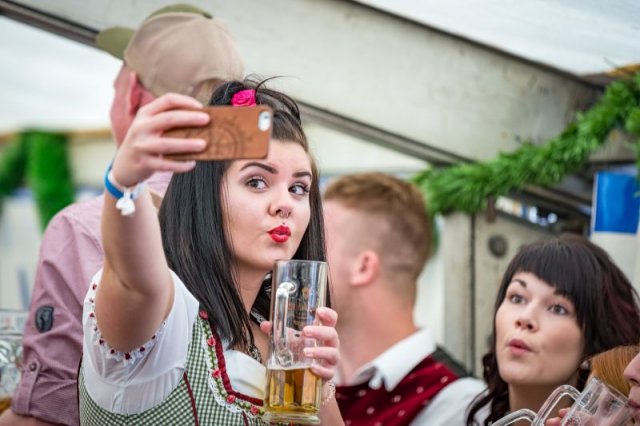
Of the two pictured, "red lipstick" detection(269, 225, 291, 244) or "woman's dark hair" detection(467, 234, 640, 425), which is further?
"woman's dark hair" detection(467, 234, 640, 425)

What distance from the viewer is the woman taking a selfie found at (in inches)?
61.5

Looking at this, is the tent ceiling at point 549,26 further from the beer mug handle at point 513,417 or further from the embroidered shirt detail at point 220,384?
the embroidered shirt detail at point 220,384

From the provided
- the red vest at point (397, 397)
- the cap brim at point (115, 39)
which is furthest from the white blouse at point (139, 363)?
the red vest at point (397, 397)

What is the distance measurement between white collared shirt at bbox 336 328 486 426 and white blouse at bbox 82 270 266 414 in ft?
4.73

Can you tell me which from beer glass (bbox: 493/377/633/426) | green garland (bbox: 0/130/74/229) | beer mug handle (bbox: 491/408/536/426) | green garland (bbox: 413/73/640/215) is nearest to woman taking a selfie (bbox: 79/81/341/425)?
beer mug handle (bbox: 491/408/536/426)

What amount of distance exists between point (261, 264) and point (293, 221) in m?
0.09

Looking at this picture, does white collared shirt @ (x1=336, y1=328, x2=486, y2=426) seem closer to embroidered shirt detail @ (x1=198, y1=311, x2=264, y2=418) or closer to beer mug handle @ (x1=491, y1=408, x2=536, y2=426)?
beer mug handle @ (x1=491, y1=408, x2=536, y2=426)

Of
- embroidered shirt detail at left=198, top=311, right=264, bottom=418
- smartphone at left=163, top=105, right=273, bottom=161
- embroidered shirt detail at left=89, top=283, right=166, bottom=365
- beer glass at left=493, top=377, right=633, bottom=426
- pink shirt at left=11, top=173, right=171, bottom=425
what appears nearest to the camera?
smartphone at left=163, top=105, right=273, bottom=161

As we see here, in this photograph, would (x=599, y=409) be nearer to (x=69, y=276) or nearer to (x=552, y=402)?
(x=552, y=402)

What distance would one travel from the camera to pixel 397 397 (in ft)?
11.2

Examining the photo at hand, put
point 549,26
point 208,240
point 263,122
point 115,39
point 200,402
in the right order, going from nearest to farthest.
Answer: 1. point 263,122
2. point 200,402
3. point 208,240
4. point 549,26
5. point 115,39

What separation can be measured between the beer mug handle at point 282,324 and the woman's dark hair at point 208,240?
5.9 inches

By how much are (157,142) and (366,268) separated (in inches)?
97.5

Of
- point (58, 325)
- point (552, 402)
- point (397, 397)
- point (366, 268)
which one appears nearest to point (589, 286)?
point (552, 402)
